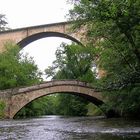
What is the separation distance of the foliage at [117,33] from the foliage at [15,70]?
17.7m

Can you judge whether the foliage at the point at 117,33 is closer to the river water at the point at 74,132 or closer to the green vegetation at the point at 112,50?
the green vegetation at the point at 112,50

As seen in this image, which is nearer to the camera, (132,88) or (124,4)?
(124,4)

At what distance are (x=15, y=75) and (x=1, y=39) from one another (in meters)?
8.86

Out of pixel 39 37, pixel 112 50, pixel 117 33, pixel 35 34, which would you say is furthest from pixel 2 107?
pixel 117 33

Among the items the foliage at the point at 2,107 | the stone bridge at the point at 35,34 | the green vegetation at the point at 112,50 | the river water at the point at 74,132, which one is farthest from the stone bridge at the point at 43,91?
the river water at the point at 74,132

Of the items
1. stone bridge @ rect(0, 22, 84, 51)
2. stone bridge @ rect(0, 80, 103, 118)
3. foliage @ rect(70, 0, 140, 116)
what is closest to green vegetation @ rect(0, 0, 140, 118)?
foliage @ rect(70, 0, 140, 116)

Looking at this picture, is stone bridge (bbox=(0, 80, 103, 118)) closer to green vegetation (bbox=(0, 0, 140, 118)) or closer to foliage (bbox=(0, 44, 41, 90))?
green vegetation (bbox=(0, 0, 140, 118))

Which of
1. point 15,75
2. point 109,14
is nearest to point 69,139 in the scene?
point 109,14

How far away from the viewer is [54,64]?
4725cm

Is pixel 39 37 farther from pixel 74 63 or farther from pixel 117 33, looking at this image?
pixel 117 33

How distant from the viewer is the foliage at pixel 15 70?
40719 mm

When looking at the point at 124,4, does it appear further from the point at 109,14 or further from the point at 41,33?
the point at 41,33

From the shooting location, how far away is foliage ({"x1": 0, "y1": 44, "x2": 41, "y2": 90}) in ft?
134

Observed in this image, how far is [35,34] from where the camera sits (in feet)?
152
